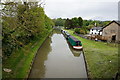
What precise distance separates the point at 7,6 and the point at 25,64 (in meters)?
6.37

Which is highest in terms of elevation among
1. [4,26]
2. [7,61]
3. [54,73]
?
[4,26]

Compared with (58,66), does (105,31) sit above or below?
above

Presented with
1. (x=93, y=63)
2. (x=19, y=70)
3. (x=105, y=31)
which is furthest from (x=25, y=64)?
(x=105, y=31)

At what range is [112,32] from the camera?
31.0 metres

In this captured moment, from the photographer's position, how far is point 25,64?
45.7 feet

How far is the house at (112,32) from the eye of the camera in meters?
29.9

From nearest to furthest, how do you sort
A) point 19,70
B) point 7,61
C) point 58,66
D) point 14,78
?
point 14,78
point 19,70
point 7,61
point 58,66

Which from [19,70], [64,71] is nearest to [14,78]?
[19,70]

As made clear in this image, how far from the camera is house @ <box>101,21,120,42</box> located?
2992cm

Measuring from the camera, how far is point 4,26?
9852 millimetres

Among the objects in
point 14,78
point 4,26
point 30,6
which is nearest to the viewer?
point 4,26

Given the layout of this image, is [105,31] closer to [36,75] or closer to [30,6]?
[30,6]

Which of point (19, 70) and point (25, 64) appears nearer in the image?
point (19, 70)

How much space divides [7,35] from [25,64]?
4.37 meters
